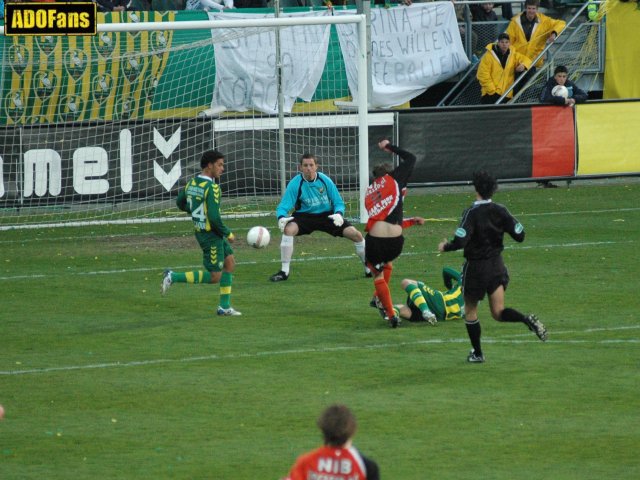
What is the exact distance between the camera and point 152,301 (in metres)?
15.8

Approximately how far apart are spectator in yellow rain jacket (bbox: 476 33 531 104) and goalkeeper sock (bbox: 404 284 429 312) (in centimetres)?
1410

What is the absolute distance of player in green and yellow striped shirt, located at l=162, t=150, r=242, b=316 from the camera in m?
14.5

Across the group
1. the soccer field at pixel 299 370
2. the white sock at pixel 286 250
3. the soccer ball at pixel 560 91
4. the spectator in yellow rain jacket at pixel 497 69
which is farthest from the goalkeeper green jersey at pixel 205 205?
the spectator in yellow rain jacket at pixel 497 69

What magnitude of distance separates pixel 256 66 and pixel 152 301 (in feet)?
34.0

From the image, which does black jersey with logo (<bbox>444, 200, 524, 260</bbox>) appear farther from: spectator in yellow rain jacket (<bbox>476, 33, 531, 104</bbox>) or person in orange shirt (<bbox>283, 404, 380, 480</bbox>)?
spectator in yellow rain jacket (<bbox>476, 33, 531, 104</bbox>)

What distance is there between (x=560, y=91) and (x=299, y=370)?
48.8ft

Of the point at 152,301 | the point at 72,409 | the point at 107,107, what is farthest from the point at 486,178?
the point at 107,107

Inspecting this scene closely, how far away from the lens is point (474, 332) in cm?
1188

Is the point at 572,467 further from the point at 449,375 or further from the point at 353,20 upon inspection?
the point at 353,20

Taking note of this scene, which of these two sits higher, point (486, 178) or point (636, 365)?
point (486, 178)

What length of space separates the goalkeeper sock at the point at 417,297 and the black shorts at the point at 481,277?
2135mm

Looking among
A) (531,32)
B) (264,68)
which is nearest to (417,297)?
(264,68)

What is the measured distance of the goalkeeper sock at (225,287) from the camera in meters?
14.6

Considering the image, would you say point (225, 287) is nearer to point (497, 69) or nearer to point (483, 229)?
point (483, 229)
